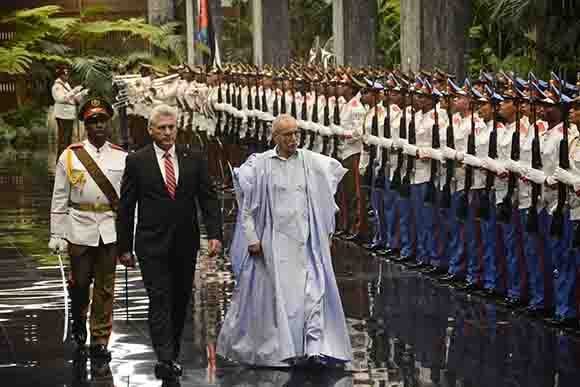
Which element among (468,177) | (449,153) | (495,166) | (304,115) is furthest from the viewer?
(304,115)

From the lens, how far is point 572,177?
1209cm

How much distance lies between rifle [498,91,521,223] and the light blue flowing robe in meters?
2.36

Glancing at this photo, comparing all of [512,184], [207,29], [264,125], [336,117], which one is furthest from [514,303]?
[207,29]

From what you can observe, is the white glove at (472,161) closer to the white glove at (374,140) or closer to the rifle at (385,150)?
the rifle at (385,150)

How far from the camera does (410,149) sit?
53.3 feet

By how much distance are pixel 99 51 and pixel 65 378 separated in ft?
109

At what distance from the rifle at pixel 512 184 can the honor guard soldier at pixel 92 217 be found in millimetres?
3473

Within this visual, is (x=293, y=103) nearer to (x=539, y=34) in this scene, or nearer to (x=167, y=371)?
(x=539, y=34)

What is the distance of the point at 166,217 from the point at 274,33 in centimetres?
2073

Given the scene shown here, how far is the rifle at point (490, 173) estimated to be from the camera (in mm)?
13906

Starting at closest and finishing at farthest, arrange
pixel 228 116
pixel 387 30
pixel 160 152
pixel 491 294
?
pixel 160 152
pixel 491 294
pixel 228 116
pixel 387 30

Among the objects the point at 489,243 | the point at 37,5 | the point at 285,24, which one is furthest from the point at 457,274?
the point at 37,5

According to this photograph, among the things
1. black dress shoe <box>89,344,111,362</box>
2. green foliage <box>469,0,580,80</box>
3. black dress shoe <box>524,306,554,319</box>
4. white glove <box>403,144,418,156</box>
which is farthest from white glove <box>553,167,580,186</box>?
green foliage <box>469,0,580,80</box>

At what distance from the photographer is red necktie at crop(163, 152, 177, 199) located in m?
10.9
